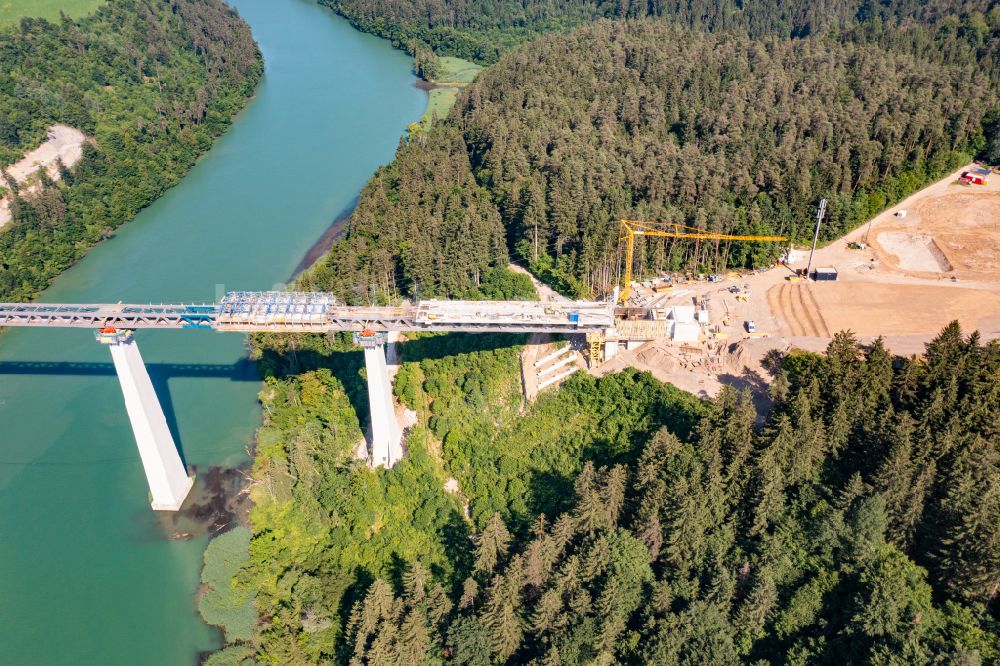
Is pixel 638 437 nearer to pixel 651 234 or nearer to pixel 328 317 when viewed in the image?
pixel 651 234

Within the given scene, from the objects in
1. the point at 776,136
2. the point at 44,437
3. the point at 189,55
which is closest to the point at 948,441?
the point at 776,136

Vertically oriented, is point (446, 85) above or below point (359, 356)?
above

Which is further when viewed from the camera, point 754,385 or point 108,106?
point 108,106

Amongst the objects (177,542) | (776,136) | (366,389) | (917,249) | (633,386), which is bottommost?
(177,542)

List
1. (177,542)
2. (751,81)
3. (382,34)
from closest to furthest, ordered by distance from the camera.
→ (177,542) < (751,81) < (382,34)

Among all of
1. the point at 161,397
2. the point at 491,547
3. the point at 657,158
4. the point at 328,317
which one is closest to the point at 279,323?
the point at 328,317

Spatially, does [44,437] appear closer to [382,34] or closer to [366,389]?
[366,389]

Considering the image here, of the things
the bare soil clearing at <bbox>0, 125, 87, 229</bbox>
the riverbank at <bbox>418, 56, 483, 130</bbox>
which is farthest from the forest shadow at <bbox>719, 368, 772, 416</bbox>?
the bare soil clearing at <bbox>0, 125, 87, 229</bbox>

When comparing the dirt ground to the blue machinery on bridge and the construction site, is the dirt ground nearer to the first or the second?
the construction site
